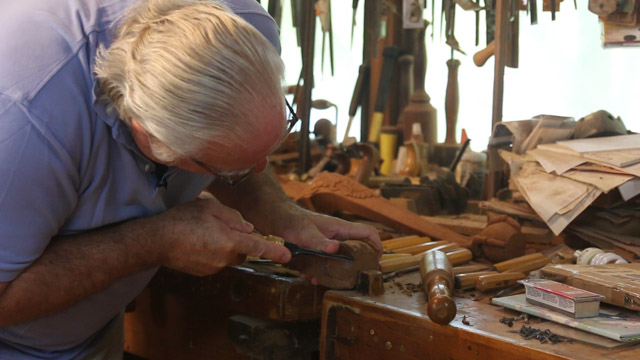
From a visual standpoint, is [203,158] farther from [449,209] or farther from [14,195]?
[449,209]

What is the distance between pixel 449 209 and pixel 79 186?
182 centimetres

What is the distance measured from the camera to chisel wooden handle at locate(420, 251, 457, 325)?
141 centimetres

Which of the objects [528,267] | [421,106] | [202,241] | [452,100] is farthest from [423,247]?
[421,106]

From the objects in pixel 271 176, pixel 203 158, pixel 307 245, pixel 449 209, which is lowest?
pixel 449 209

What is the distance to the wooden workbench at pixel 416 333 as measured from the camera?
4.35 feet

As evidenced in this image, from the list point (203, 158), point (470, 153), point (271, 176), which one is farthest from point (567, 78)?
point (203, 158)

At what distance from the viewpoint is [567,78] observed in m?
4.59

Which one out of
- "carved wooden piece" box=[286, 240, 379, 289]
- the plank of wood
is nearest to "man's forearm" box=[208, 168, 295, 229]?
"carved wooden piece" box=[286, 240, 379, 289]

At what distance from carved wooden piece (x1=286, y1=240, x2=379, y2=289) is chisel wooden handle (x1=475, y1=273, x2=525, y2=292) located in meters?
0.25

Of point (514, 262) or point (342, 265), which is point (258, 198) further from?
point (514, 262)

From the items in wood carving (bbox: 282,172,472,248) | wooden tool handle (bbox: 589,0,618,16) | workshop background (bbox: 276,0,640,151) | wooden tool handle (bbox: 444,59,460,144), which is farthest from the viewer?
workshop background (bbox: 276,0,640,151)

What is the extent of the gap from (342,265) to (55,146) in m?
0.73

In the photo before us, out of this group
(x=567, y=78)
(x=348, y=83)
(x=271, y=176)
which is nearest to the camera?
(x=271, y=176)

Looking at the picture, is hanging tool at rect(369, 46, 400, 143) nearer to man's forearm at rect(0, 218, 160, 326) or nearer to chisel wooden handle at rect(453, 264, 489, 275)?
chisel wooden handle at rect(453, 264, 489, 275)
